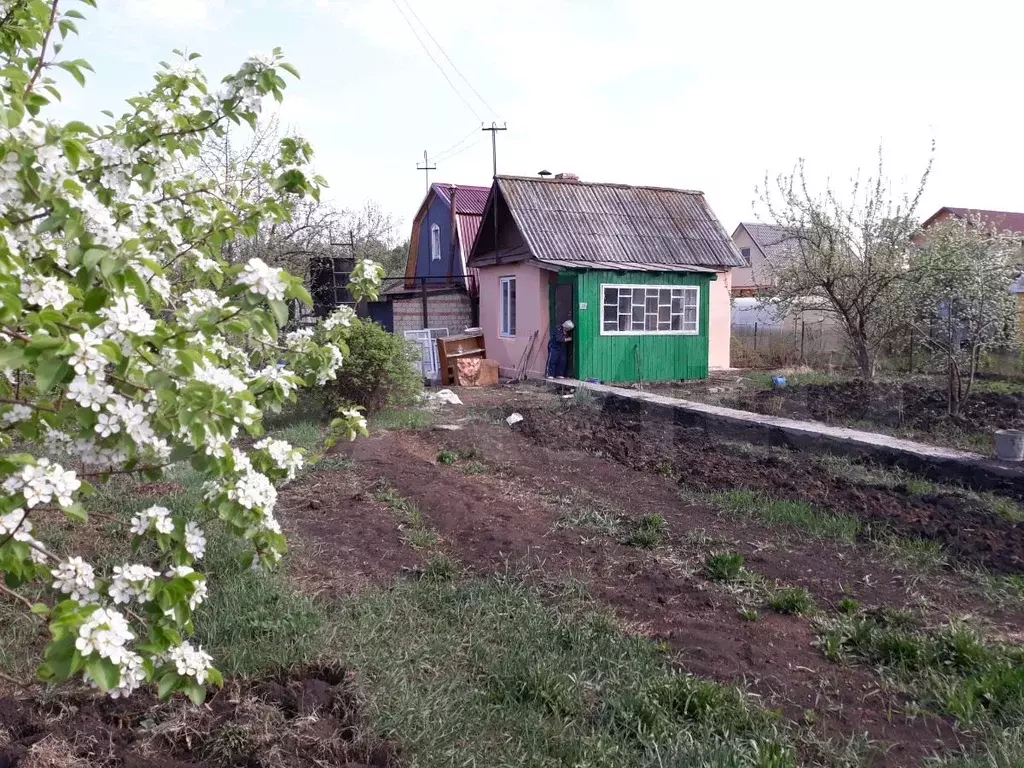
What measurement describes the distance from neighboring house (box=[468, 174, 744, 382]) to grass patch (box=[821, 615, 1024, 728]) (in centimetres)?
1199

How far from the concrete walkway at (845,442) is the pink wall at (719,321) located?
6.99 metres

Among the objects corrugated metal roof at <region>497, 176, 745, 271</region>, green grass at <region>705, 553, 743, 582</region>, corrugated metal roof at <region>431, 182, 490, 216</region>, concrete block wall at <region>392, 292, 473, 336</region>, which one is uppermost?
corrugated metal roof at <region>431, 182, 490, 216</region>

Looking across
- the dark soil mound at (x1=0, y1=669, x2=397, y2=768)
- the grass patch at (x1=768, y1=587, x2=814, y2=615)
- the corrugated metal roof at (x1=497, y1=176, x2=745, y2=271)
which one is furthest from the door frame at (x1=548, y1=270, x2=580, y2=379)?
the dark soil mound at (x1=0, y1=669, x2=397, y2=768)

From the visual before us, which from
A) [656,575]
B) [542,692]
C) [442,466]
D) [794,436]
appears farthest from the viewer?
[794,436]

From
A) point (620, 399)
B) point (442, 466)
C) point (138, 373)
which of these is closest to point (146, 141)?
point (138, 373)

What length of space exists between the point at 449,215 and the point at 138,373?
2375cm

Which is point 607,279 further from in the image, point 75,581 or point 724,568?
point 75,581

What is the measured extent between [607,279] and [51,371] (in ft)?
49.4

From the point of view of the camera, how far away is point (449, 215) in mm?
25188

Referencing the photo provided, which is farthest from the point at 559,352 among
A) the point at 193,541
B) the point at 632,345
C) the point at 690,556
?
the point at 193,541

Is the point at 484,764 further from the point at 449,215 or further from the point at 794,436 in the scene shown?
the point at 449,215

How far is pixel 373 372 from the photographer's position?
11336 millimetres

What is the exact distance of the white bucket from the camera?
7.59 meters

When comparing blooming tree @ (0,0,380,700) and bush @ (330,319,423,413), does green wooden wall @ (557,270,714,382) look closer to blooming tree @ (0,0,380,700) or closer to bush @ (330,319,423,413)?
bush @ (330,319,423,413)
